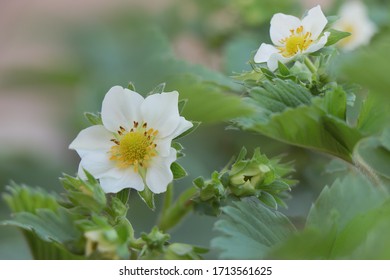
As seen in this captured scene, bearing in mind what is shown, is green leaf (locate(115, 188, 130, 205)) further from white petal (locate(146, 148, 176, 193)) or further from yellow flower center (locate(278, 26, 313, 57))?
yellow flower center (locate(278, 26, 313, 57))

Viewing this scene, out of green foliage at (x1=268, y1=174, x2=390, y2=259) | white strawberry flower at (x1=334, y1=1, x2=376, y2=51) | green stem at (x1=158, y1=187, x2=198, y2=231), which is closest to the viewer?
green foliage at (x1=268, y1=174, x2=390, y2=259)

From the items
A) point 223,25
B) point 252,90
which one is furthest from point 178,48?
point 252,90

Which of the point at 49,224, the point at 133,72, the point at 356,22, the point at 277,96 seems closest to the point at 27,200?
the point at 49,224

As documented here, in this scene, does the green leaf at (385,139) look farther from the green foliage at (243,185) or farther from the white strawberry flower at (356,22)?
the white strawberry flower at (356,22)

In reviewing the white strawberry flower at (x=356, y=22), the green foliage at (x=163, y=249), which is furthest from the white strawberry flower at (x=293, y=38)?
the white strawberry flower at (x=356, y=22)

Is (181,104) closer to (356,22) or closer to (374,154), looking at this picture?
(374,154)

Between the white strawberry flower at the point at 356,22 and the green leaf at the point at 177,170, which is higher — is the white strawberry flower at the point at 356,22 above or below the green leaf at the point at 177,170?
above

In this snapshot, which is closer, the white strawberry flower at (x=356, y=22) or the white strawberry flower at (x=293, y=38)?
the white strawberry flower at (x=293, y=38)

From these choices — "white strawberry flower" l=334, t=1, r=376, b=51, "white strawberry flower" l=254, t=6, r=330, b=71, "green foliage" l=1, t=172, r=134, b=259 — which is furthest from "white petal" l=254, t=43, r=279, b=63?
"white strawberry flower" l=334, t=1, r=376, b=51
